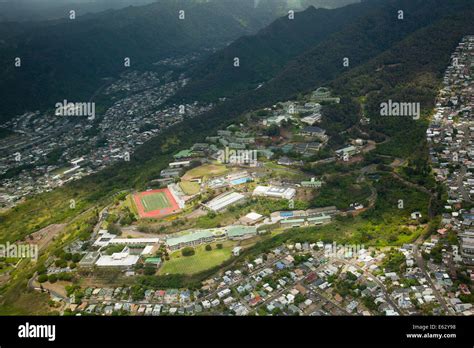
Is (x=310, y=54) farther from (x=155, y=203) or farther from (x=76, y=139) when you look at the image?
(x=155, y=203)

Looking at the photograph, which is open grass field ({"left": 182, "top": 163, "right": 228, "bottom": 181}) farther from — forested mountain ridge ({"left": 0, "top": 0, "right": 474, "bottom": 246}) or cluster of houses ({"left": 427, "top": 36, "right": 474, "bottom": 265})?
cluster of houses ({"left": 427, "top": 36, "right": 474, "bottom": 265})

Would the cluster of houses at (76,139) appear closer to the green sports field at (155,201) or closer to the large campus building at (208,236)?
the green sports field at (155,201)

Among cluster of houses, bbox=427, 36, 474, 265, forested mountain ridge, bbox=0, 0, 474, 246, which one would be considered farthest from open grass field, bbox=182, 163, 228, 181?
cluster of houses, bbox=427, 36, 474, 265

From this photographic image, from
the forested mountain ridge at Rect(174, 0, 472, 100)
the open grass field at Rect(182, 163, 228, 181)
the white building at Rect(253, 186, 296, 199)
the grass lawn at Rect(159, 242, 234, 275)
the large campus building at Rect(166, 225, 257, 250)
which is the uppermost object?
the forested mountain ridge at Rect(174, 0, 472, 100)

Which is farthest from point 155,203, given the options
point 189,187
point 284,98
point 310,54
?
point 310,54
